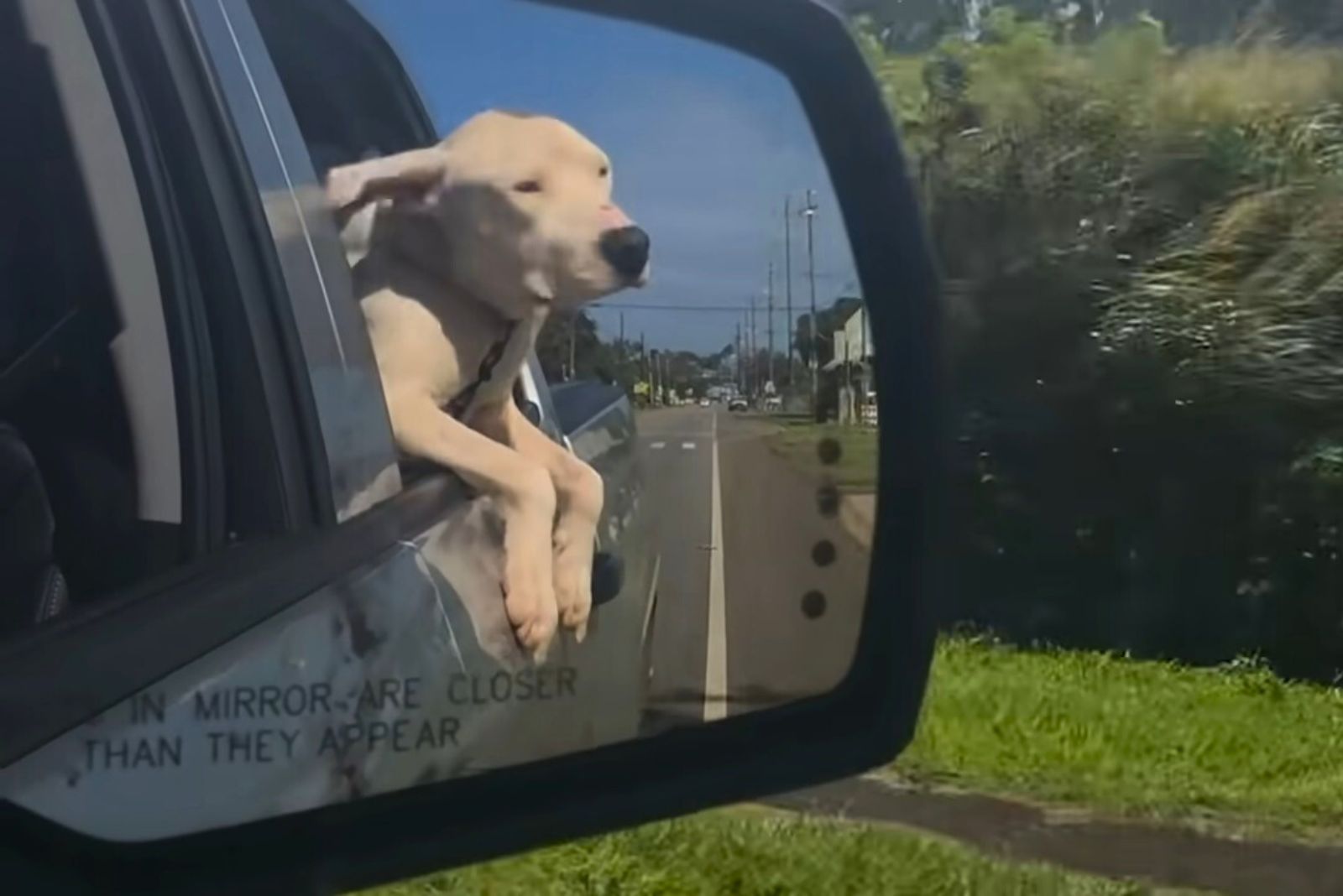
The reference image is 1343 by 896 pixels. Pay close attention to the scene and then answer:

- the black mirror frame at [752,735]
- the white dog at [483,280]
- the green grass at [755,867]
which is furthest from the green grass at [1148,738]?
the white dog at [483,280]

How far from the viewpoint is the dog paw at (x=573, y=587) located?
2.14 m

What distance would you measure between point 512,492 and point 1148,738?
2.52 meters

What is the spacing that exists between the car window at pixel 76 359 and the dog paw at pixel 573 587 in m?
0.34

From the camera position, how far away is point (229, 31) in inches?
84.7

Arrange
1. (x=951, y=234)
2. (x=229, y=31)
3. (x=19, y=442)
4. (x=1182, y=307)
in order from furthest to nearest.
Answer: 1. (x=1182, y=307)
2. (x=951, y=234)
3. (x=229, y=31)
4. (x=19, y=442)

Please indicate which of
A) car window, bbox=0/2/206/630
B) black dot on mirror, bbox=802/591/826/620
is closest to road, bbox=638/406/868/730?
black dot on mirror, bbox=802/591/826/620

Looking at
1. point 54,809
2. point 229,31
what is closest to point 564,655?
point 54,809

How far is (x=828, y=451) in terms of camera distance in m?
2.35

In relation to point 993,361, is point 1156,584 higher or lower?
lower

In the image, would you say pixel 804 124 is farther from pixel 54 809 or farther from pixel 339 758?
pixel 54 809

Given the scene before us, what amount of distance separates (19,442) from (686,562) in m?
0.65

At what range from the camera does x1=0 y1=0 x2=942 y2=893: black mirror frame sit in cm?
212

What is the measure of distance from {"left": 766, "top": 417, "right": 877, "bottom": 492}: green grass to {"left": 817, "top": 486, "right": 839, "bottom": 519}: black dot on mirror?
11mm

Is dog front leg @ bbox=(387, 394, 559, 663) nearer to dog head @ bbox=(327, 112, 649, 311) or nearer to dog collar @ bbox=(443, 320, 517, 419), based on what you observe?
dog collar @ bbox=(443, 320, 517, 419)
